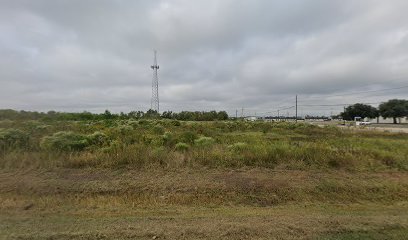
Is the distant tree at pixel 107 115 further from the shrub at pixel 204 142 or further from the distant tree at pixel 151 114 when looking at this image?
the shrub at pixel 204 142

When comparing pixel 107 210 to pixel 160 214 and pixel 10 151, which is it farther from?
pixel 10 151

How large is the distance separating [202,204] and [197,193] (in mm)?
612

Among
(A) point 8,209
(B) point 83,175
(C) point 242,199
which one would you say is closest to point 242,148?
(C) point 242,199

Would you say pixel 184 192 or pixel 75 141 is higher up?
pixel 75 141

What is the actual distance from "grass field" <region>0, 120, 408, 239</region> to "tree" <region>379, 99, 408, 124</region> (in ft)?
334

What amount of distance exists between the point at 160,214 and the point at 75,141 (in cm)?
778

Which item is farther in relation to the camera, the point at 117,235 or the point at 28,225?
the point at 28,225

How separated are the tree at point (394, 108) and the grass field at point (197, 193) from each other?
10191 cm

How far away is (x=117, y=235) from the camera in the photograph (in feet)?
15.5

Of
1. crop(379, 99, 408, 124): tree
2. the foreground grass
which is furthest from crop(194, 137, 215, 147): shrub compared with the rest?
crop(379, 99, 408, 124): tree

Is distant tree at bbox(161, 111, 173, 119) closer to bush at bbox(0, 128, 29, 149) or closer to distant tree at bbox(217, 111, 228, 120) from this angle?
distant tree at bbox(217, 111, 228, 120)

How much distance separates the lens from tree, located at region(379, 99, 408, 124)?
311 feet

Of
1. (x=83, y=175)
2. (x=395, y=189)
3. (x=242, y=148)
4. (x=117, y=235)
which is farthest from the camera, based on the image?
(x=242, y=148)

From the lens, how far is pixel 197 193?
7359 millimetres
